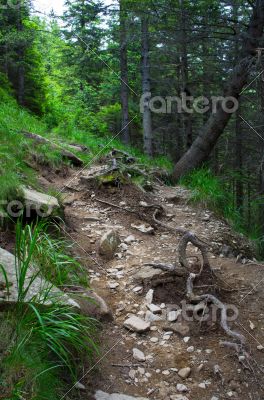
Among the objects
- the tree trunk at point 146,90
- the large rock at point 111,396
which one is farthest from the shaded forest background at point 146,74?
the large rock at point 111,396

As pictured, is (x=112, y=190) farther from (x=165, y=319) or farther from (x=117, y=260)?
(x=165, y=319)

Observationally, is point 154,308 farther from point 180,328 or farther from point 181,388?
point 181,388

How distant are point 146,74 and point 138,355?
10.4 meters

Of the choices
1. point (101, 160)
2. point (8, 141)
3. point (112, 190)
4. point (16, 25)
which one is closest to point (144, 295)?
point (112, 190)

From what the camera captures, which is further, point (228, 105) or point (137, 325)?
point (228, 105)

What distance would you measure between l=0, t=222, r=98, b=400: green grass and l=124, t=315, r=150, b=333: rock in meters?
0.58

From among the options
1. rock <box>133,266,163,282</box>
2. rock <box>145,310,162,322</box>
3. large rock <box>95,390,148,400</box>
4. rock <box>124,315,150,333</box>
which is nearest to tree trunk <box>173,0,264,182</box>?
rock <box>133,266,163,282</box>

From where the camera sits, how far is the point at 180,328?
11.9ft

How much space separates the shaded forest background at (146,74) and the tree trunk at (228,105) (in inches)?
10.3

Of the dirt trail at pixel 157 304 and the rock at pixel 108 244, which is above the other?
the rock at pixel 108 244

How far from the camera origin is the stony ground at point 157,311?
3.02 meters

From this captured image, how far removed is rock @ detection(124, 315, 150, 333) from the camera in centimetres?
358

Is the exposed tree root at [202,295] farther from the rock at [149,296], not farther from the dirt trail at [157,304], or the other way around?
the rock at [149,296]

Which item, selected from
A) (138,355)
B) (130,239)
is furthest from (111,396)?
(130,239)
